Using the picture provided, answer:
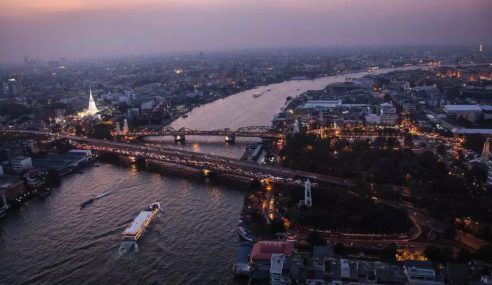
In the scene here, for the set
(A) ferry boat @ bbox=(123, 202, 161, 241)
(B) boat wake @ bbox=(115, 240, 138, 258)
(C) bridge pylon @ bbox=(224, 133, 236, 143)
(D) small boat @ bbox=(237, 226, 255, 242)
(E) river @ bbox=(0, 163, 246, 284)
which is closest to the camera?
(E) river @ bbox=(0, 163, 246, 284)

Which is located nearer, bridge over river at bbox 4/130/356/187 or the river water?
the river water

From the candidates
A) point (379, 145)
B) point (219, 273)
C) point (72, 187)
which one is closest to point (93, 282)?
point (219, 273)

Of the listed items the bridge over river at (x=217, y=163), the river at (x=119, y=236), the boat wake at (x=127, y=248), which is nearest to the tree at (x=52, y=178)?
the river at (x=119, y=236)

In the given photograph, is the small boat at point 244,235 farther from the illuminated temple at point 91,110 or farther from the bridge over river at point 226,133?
the illuminated temple at point 91,110

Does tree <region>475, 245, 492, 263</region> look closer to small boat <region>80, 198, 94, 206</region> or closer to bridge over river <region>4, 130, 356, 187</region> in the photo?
bridge over river <region>4, 130, 356, 187</region>

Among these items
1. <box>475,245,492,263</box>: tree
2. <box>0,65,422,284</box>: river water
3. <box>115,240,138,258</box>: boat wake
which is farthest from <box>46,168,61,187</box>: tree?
<box>475,245,492,263</box>: tree

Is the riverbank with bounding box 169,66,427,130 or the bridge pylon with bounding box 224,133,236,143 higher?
the riverbank with bounding box 169,66,427,130

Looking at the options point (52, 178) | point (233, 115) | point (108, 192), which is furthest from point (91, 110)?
point (108, 192)
